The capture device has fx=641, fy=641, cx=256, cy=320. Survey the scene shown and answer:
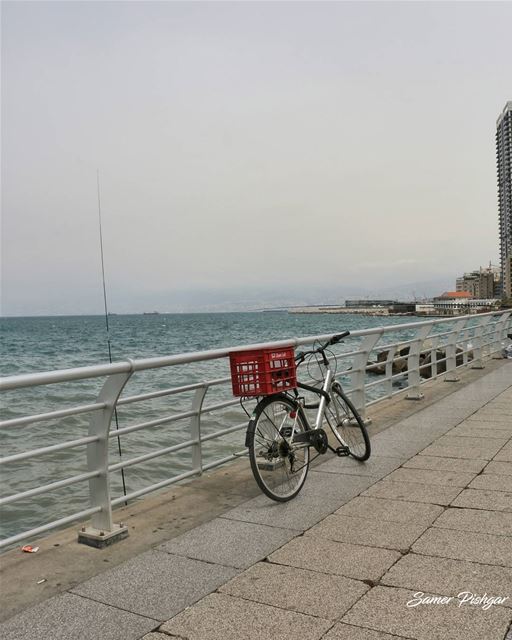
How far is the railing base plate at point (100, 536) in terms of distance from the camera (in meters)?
3.83

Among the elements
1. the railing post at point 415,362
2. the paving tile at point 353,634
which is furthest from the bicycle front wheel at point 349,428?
the railing post at point 415,362

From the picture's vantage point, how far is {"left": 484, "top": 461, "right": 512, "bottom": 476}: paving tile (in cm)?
520

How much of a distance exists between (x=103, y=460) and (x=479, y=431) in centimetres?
454

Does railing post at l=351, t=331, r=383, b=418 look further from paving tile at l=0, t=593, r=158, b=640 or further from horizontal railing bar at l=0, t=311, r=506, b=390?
paving tile at l=0, t=593, r=158, b=640

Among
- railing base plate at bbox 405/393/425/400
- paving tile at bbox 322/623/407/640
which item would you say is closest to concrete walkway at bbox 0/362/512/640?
paving tile at bbox 322/623/407/640

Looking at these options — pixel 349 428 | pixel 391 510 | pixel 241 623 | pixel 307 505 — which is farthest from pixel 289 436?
pixel 241 623

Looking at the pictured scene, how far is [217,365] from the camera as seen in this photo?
81.5 ft

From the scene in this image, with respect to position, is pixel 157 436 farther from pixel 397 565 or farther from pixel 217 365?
pixel 217 365

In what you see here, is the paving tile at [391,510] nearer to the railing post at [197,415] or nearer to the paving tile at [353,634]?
the railing post at [197,415]

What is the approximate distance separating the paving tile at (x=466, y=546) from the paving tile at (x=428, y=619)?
58cm

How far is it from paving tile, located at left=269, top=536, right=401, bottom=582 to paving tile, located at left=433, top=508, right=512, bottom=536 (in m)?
0.63

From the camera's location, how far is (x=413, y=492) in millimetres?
4758

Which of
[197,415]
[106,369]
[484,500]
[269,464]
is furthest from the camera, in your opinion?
[197,415]

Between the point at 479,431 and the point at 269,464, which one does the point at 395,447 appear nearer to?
the point at 479,431
